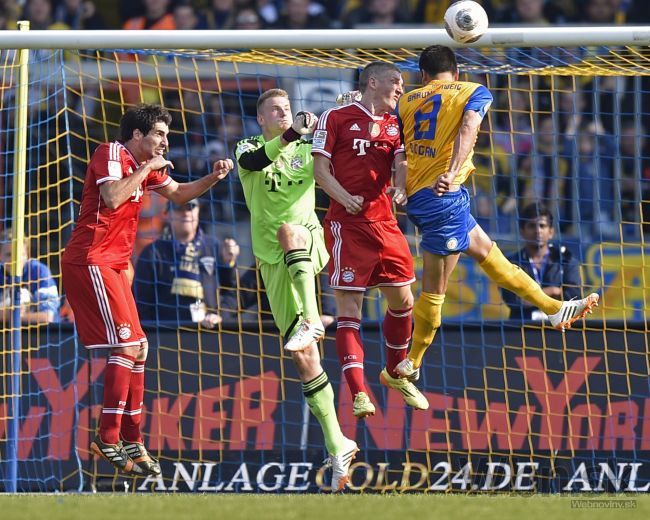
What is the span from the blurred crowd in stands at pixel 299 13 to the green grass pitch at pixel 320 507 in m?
8.84

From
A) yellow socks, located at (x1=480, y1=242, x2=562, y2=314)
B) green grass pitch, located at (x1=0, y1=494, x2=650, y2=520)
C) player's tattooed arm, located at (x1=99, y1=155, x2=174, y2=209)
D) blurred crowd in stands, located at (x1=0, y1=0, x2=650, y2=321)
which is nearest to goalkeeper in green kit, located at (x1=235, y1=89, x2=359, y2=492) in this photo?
player's tattooed arm, located at (x1=99, y1=155, x2=174, y2=209)

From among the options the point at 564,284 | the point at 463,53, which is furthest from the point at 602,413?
the point at 463,53

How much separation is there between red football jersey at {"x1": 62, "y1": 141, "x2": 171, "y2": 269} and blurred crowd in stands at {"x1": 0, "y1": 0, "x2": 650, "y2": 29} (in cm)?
757

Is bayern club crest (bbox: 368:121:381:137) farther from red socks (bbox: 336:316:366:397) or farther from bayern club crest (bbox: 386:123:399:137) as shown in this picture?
→ red socks (bbox: 336:316:366:397)

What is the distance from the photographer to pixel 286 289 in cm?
816

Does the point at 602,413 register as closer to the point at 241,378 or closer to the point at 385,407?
the point at 385,407

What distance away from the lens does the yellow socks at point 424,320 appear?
774 centimetres

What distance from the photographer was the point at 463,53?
10.0 meters

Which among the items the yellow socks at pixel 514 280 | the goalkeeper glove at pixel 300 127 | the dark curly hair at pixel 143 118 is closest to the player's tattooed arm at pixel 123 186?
the dark curly hair at pixel 143 118

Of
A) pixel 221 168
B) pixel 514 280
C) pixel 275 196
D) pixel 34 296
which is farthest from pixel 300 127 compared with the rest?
pixel 34 296

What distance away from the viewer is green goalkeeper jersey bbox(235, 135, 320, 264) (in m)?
8.23

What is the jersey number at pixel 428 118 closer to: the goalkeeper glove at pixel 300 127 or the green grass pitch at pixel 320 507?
the goalkeeper glove at pixel 300 127

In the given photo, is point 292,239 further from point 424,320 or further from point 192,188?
point 424,320

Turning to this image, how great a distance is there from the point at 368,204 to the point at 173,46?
179 centimetres
